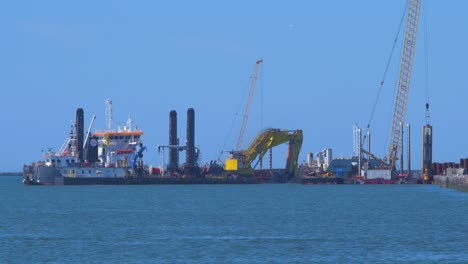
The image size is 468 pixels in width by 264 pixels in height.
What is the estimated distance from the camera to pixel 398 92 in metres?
188

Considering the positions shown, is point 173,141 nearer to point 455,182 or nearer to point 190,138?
point 190,138

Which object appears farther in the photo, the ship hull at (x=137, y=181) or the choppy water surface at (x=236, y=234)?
the ship hull at (x=137, y=181)

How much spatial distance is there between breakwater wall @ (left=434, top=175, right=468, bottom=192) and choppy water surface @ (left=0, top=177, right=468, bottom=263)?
113 ft

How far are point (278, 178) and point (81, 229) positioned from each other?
11813 centimetres

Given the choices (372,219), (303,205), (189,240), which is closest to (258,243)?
(189,240)

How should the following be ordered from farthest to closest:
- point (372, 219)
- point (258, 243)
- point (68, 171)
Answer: point (68, 171) → point (372, 219) → point (258, 243)

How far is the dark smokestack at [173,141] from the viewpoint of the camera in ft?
602

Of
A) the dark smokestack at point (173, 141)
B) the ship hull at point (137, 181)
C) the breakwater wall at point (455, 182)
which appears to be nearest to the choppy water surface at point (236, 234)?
the breakwater wall at point (455, 182)

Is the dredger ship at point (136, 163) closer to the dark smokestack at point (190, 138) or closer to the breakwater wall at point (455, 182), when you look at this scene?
the dark smokestack at point (190, 138)

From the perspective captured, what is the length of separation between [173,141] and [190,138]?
286 cm

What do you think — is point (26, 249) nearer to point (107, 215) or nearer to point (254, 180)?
point (107, 215)

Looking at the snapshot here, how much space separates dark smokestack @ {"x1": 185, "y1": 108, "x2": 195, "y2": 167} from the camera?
183m

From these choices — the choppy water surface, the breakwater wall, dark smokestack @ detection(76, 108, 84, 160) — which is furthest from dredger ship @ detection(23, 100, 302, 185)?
the choppy water surface

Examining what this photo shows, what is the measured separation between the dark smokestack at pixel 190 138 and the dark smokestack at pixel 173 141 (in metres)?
2.26
